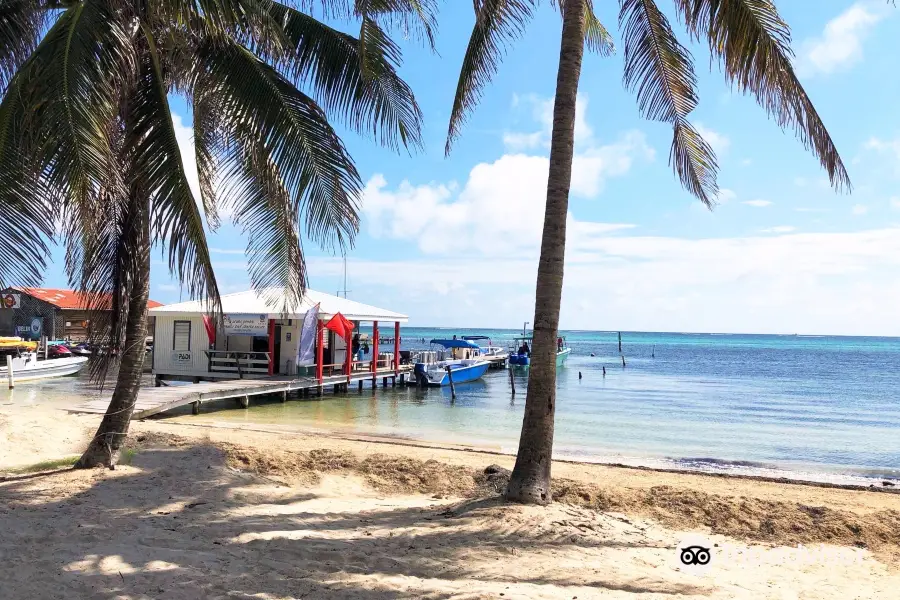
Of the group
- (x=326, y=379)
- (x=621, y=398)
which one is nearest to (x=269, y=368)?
(x=326, y=379)

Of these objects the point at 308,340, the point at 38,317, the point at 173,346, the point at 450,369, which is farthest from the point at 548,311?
the point at 38,317

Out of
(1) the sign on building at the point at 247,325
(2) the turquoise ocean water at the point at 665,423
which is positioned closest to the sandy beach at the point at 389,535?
(2) the turquoise ocean water at the point at 665,423

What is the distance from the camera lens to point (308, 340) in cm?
2434

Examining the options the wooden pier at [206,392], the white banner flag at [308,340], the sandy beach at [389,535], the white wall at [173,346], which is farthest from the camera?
the white wall at [173,346]

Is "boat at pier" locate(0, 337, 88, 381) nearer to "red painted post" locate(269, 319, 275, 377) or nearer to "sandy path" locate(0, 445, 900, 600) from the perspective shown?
"red painted post" locate(269, 319, 275, 377)

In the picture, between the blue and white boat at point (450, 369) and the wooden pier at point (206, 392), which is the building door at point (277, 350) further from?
the blue and white boat at point (450, 369)

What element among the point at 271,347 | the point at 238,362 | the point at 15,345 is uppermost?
the point at 271,347

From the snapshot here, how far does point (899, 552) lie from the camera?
7.11 meters

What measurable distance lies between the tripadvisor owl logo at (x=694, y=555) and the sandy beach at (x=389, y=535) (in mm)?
82

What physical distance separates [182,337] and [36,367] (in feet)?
25.1

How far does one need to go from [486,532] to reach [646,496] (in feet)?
11.2

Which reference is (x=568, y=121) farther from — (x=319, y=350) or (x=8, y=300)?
(x=319, y=350)

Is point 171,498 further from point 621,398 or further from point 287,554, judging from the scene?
point 621,398

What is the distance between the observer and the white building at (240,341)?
25.5 metres
